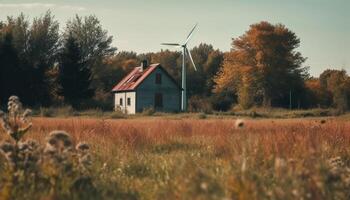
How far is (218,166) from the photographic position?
8414 mm

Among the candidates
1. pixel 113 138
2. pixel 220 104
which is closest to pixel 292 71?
pixel 220 104

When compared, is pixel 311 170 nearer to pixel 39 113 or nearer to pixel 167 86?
pixel 39 113

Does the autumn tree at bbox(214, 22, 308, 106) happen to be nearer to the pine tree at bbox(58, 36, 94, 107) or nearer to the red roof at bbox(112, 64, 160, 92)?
the red roof at bbox(112, 64, 160, 92)

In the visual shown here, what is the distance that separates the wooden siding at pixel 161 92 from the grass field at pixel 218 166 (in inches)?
1491

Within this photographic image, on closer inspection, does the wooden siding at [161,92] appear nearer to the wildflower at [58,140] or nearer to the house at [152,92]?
the house at [152,92]

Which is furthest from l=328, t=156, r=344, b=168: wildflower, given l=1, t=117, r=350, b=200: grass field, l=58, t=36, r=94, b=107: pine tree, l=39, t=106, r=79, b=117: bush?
l=58, t=36, r=94, b=107: pine tree

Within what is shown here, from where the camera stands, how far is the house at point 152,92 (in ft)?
181

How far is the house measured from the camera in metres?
55.2

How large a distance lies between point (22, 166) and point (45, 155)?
441mm

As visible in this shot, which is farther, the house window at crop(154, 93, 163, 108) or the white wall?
the house window at crop(154, 93, 163, 108)

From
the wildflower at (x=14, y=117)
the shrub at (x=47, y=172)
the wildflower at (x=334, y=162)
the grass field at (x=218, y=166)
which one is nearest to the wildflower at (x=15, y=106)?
the wildflower at (x=14, y=117)

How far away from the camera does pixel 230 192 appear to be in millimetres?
5340

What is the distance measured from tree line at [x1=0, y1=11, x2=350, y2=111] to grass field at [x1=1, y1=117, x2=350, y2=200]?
121ft

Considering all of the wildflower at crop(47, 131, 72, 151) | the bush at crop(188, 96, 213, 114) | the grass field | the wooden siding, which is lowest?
the grass field
